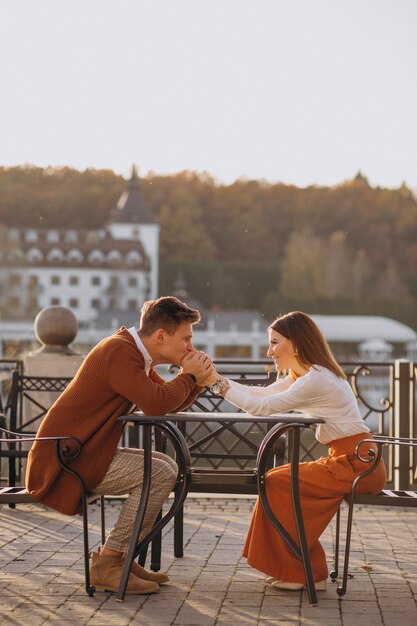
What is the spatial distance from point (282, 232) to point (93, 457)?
286 ft

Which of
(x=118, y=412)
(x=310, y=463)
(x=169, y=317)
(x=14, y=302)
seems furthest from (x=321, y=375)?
(x=14, y=302)

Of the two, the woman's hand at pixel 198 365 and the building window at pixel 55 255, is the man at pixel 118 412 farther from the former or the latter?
the building window at pixel 55 255

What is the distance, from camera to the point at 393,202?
86.6 m

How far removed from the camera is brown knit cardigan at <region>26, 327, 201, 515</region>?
393 centimetres

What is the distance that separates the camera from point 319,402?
4148mm

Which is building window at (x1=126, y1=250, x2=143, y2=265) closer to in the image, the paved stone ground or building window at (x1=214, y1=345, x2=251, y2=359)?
building window at (x1=214, y1=345, x2=251, y2=359)

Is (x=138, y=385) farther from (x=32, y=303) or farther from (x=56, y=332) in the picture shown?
(x=32, y=303)

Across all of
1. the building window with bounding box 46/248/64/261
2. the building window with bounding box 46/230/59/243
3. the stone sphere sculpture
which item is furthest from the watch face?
the building window with bounding box 46/248/64/261

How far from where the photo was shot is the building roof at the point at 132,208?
347 feet

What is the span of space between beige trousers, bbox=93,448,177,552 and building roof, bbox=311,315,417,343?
85004mm

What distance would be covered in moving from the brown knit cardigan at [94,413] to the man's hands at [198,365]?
0.15 feet

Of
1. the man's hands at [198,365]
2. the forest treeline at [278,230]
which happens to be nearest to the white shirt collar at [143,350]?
the man's hands at [198,365]

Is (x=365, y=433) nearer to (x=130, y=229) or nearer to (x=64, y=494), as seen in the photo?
(x=64, y=494)

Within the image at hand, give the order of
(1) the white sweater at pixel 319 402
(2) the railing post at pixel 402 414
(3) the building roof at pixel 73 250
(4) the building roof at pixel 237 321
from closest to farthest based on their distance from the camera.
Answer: (1) the white sweater at pixel 319 402 → (2) the railing post at pixel 402 414 → (3) the building roof at pixel 73 250 → (4) the building roof at pixel 237 321
